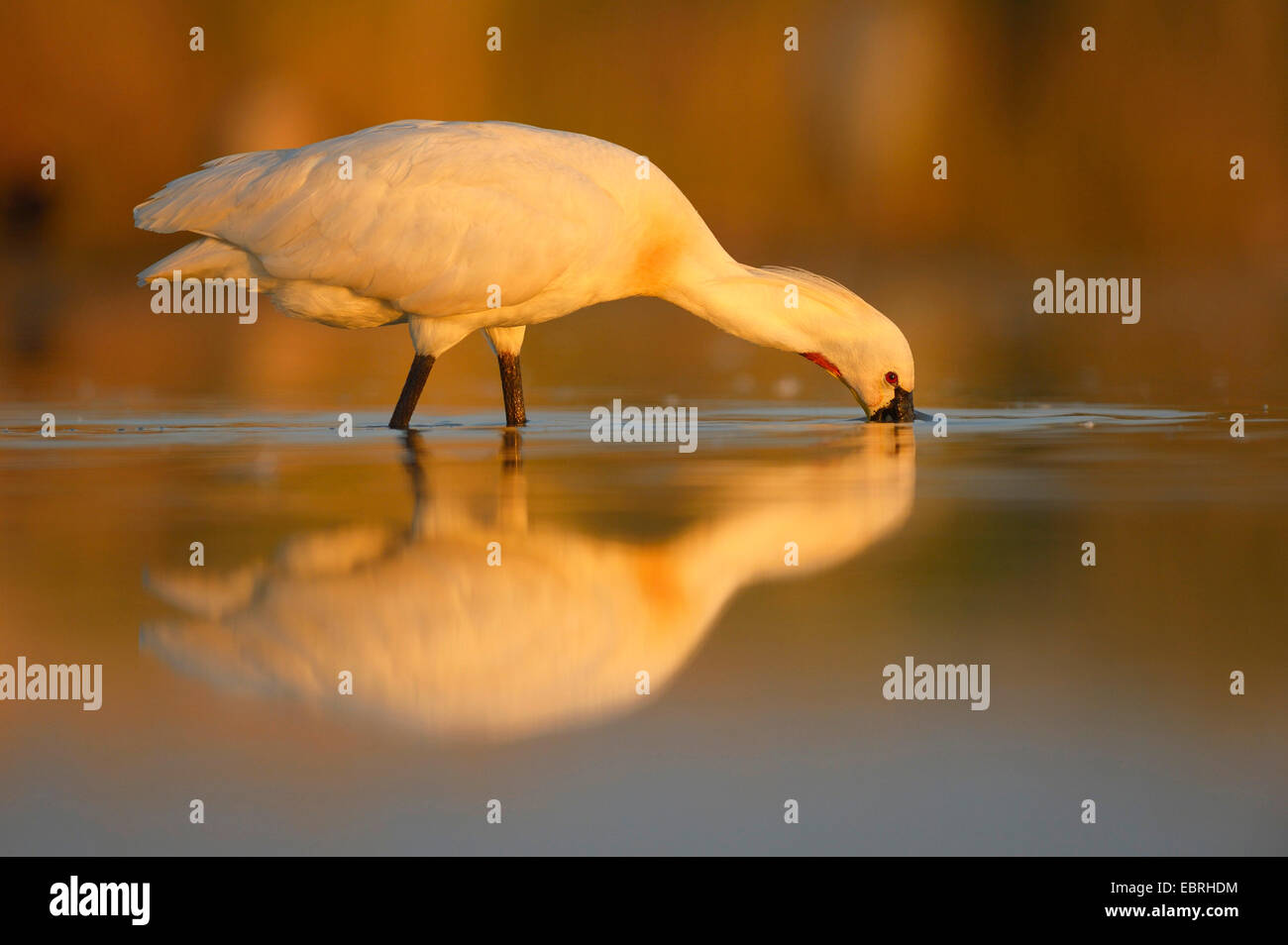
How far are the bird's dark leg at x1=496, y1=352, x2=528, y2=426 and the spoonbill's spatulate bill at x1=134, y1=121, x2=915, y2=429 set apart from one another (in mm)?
322

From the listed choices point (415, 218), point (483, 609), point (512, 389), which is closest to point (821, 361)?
point (512, 389)

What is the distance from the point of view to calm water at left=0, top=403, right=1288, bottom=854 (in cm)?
330

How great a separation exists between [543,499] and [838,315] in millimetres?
3296

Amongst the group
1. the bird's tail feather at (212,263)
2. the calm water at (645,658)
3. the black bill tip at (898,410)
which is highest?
the bird's tail feather at (212,263)

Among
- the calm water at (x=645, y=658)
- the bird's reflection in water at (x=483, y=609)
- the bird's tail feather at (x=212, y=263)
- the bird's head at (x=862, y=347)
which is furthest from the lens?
the bird's head at (x=862, y=347)

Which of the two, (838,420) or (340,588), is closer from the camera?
(340,588)

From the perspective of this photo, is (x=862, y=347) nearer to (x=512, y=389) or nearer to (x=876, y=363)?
(x=876, y=363)

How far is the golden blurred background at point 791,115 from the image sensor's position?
3059 cm

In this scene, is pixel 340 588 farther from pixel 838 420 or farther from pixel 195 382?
pixel 195 382

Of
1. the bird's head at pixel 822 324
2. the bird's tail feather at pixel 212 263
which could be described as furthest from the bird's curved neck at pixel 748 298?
the bird's tail feather at pixel 212 263

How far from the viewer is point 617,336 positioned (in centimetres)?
1847

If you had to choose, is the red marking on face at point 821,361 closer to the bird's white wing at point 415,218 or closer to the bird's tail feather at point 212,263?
the bird's white wing at point 415,218

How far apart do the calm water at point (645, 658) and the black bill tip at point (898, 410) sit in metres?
2.20
